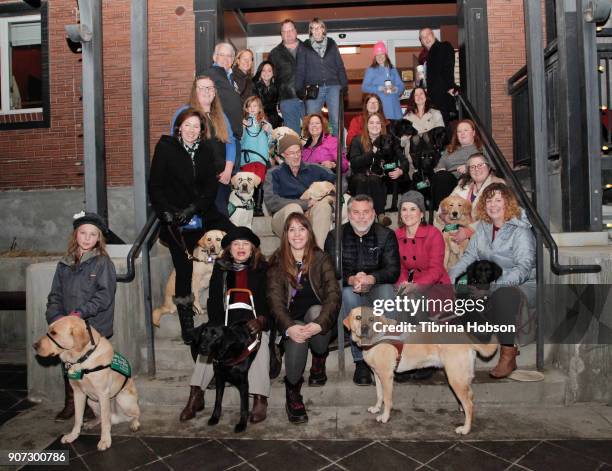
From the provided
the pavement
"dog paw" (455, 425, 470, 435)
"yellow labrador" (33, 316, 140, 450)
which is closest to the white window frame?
the pavement

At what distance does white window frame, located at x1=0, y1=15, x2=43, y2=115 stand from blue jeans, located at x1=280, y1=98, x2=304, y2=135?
506 centimetres

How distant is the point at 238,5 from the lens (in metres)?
9.11

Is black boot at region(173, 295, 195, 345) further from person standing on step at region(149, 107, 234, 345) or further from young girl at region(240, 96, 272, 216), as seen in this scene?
young girl at region(240, 96, 272, 216)

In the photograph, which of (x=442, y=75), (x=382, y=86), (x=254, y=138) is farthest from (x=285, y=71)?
(x=442, y=75)

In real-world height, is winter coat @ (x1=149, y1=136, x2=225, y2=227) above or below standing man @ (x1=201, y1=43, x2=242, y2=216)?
below

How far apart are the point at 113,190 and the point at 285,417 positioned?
20.5 ft

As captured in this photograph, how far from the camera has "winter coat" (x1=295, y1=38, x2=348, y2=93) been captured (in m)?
7.13

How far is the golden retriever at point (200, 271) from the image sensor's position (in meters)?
4.75

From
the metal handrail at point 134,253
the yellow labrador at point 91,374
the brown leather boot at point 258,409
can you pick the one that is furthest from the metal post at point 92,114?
the brown leather boot at point 258,409

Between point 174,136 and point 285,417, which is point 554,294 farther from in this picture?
point 174,136

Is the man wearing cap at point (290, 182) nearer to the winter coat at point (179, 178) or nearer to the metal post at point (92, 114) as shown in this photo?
A: the winter coat at point (179, 178)

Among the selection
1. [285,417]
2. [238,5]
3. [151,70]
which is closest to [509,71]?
[238,5]

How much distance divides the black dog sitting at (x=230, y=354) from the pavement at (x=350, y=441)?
0.54 feet

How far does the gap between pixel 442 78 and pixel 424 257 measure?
391 cm
